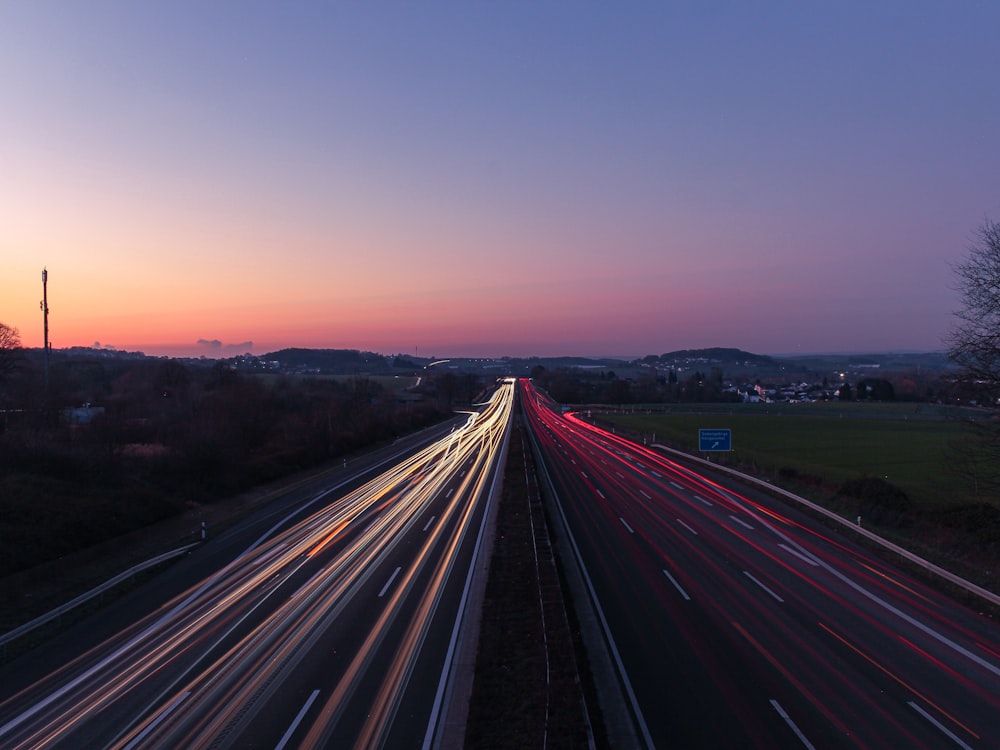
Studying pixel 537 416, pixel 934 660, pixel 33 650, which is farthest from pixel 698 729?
pixel 537 416

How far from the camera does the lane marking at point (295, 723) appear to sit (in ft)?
30.5

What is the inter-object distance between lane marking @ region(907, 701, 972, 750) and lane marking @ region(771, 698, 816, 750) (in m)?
2.10

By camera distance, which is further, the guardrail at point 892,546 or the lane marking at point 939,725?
the guardrail at point 892,546

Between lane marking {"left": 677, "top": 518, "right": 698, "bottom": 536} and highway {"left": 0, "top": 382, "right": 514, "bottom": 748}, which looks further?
lane marking {"left": 677, "top": 518, "right": 698, "bottom": 536}

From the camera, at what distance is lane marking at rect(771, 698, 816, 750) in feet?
30.1

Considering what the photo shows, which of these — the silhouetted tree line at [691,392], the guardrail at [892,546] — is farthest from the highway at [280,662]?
the silhouetted tree line at [691,392]

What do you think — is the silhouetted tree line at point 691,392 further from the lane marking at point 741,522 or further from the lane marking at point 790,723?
the lane marking at point 790,723

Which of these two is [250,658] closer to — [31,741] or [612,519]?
[31,741]

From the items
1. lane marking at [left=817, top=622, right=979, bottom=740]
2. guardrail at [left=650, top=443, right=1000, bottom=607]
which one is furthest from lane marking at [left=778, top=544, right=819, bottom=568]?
lane marking at [left=817, top=622, right=979, bottom=740]

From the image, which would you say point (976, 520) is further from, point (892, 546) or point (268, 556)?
point (268, 556)

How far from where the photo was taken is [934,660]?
12109 millimetres

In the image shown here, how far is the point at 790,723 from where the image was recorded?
9.75m

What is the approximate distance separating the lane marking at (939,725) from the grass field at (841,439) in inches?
644

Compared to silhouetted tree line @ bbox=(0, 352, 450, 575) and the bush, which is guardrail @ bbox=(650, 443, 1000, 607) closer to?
the bush
